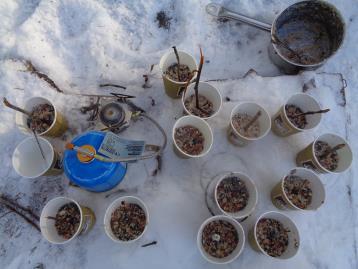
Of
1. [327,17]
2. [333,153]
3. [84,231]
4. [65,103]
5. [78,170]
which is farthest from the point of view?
[327,17]

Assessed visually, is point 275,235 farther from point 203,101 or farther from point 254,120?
point 203,101

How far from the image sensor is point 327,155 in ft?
6.79

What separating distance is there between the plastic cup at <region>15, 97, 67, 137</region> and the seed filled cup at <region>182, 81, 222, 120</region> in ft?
2.79

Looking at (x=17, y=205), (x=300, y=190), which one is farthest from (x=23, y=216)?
(x=300, y=190)

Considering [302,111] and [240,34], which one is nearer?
[302,111]

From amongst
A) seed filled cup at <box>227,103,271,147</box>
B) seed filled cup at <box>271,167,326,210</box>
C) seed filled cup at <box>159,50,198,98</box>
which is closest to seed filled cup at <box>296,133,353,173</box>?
seed filled cup at <box>271,167,326,210</box>

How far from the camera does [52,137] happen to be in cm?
215

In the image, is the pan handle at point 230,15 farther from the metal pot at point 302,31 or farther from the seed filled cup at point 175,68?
the seed filled cup at point 175,68

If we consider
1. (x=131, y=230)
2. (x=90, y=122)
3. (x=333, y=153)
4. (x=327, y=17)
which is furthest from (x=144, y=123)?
A: (x=327, y=17)

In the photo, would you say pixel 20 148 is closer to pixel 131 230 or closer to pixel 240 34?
pixel 131 230

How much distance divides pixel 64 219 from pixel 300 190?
4.97ft

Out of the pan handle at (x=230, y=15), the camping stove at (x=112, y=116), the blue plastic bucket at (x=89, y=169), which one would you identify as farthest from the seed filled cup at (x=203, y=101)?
the pan handle at (x=230, y=15)

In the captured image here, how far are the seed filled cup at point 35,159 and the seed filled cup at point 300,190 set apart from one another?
1450 millimetres

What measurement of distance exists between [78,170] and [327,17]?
220cm
